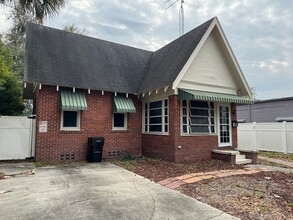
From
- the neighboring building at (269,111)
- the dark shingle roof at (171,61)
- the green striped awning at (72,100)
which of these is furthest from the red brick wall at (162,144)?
the neighboring building at (269,111)

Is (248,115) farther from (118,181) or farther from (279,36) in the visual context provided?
(118,181)

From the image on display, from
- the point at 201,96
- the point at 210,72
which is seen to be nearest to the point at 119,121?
the point at 201,96

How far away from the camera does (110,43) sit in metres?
15.8

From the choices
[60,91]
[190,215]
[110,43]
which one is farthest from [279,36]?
[190,215]

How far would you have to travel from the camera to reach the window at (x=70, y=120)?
453 inches

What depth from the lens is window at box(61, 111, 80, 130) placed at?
11.5 metres

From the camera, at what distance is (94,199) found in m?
5.48

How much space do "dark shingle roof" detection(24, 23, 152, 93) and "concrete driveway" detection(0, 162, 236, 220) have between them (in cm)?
526

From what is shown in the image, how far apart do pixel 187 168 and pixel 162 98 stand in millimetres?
4144

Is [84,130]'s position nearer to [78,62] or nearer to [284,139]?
[78,62]

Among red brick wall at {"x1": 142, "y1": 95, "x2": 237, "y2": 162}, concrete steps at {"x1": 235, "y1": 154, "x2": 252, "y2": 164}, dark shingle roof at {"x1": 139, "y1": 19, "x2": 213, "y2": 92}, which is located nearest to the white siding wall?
dark shingle roof at {"x1": 139, "y1": 19, "x2": 213, "y2": 92}

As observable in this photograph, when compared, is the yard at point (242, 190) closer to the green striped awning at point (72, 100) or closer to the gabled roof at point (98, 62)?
the green striped awning at point (72, 100)

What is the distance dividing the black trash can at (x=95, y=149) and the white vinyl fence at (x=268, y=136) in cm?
1194

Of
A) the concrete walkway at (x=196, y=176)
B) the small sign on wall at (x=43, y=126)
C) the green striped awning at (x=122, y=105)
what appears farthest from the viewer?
the green striped awning at (x=122, y=105)
